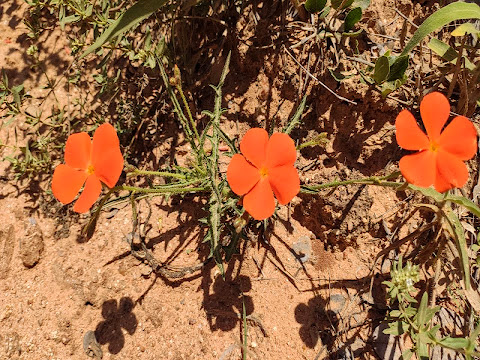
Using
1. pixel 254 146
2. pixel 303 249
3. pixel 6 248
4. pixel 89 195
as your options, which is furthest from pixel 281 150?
pixel 6 248

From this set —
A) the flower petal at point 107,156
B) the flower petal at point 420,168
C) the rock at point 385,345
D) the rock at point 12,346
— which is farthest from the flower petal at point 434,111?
the rock at point 12,346

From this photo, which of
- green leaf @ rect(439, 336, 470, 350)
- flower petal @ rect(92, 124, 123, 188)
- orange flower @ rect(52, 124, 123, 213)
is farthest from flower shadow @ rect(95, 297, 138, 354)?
green leaf @ rect(439, 336, 470, 350)

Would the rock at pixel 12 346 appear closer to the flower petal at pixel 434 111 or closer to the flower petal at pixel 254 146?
the flower petal at pixel 254 146

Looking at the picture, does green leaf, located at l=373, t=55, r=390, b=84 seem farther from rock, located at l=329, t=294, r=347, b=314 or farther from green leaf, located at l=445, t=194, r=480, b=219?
rock, located at l=329, t=294, r=347, b=314

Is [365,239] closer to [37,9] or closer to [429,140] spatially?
[429,140]

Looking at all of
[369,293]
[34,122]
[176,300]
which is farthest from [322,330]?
[34,122]

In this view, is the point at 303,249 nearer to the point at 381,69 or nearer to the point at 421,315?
the point at 421,315
